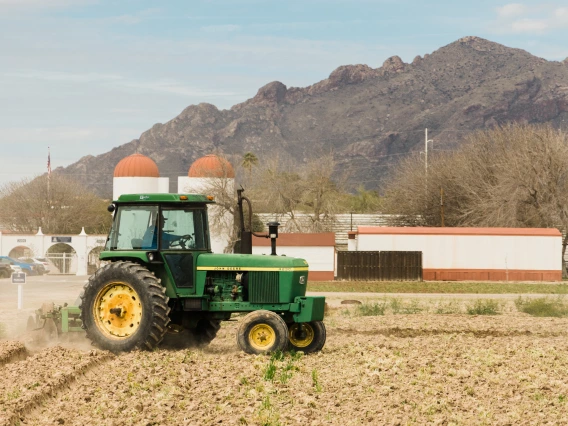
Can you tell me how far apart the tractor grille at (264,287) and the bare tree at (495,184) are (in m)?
44.6

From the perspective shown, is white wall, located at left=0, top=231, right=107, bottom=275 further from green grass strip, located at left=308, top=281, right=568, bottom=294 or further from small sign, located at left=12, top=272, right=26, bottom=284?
small sign, located at left=12, top=272, right=26, bottom=284

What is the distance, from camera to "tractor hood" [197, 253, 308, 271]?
46.2ft

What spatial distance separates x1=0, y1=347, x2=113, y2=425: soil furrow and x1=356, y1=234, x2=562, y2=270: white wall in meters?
34.5

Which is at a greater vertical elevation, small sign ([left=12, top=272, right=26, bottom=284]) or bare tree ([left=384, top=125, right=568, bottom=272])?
bare tree ([left=384, top=125, right=568, bottom=272])

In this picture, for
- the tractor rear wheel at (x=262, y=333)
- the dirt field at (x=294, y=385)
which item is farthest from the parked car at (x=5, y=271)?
the tractor rear wheel at (x=262, y=333)

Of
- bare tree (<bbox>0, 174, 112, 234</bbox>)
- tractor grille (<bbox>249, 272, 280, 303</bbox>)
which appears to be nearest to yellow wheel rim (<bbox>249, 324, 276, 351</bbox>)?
tractor grille (<bbox>249, 272, 280, 303</bbox>)

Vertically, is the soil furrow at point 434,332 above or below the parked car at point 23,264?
below

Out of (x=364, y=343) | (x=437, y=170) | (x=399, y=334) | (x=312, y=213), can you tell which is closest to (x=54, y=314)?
(x=364, y=343)

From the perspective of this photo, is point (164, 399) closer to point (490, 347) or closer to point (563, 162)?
point (490, 347)

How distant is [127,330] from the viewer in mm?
13711

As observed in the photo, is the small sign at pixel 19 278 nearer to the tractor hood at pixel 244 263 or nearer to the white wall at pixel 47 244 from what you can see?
the tractor hood at pixel 244 263

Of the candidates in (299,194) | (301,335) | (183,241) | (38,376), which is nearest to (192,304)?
(183,241)

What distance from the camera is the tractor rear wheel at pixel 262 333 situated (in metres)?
13.5

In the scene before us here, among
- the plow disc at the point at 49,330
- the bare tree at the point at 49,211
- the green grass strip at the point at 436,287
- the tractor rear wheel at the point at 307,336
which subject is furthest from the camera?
the bare tree at the point at 49,211
